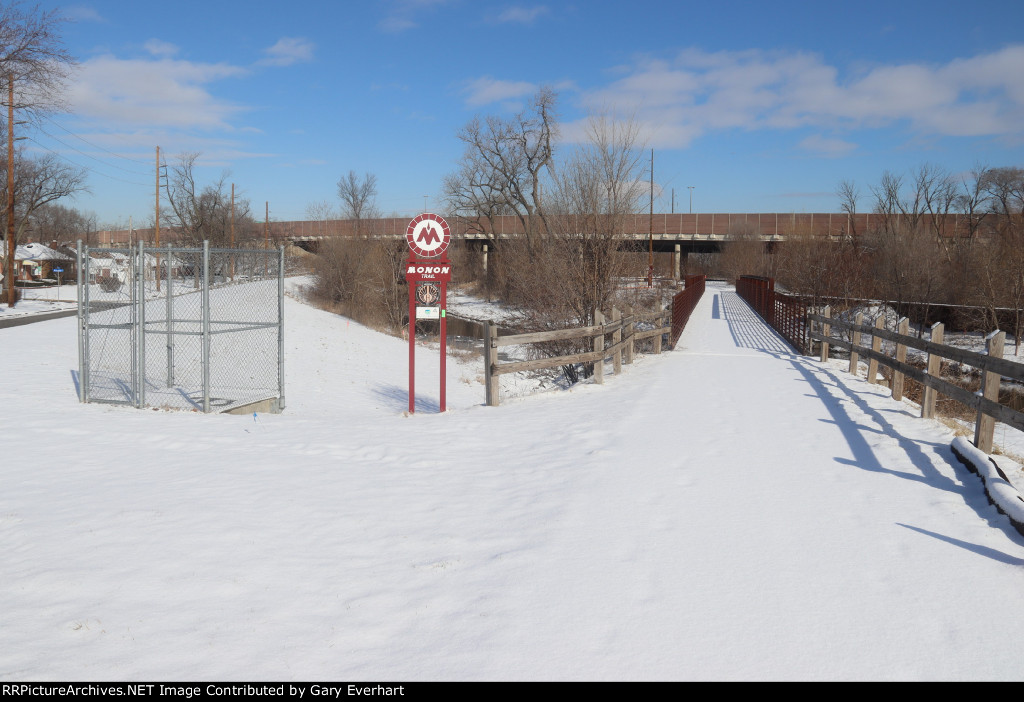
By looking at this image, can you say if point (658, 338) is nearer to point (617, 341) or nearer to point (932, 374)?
point (617, 341)

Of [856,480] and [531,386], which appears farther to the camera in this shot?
[531,386]

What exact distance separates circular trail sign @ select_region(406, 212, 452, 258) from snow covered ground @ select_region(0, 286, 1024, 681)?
10.4 ft

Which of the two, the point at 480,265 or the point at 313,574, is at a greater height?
the point at 480,265

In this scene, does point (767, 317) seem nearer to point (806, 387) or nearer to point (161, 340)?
point (806, 387)

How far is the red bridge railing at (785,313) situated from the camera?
22177 mm

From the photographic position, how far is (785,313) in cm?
2553

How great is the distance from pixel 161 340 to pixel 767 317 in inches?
933

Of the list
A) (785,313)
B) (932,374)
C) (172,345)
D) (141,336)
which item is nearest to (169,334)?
(172,345)

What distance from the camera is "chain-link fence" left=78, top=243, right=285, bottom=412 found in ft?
38.5

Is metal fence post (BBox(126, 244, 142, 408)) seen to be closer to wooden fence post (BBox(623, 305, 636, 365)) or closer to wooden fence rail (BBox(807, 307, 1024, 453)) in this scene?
wooden fence post (BBox(623, 305, 636, 365))

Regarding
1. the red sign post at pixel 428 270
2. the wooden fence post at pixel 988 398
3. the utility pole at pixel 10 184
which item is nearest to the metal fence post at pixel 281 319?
the red sign post at pixel 428 270

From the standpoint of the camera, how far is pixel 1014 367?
23.2ft
